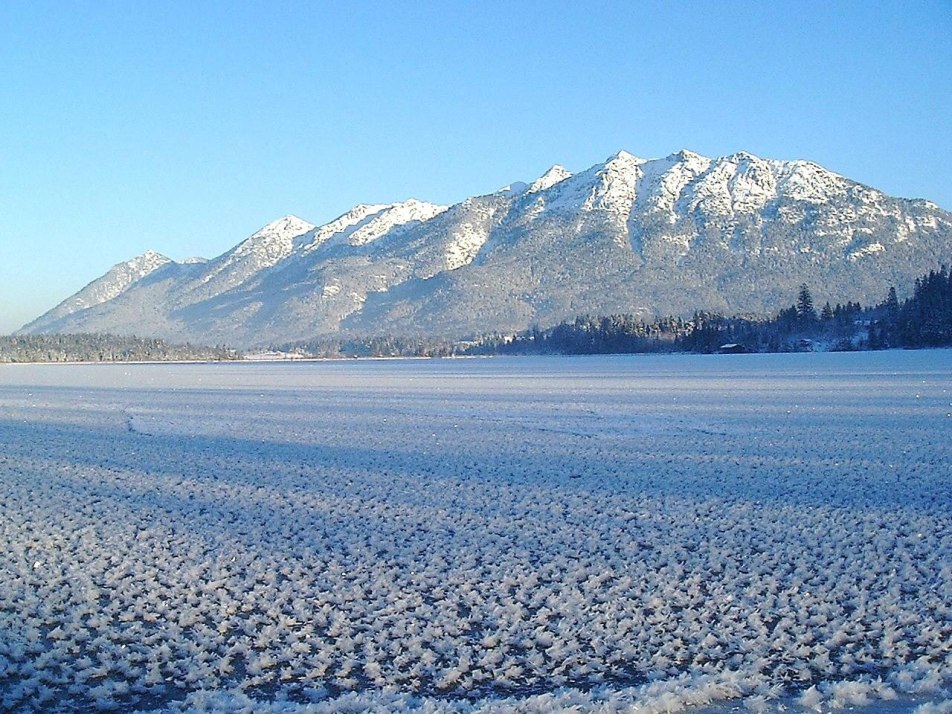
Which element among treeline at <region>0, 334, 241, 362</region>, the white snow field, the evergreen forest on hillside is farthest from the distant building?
treeline at <region>0, 334, 241, 362</region>

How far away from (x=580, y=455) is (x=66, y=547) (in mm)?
9148

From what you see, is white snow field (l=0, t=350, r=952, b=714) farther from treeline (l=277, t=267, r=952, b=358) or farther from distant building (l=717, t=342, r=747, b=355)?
distant building (l=717, t=342, r=747, b=355)

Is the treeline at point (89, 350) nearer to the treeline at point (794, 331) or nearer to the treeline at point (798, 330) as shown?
the treeline at point (794, 331)

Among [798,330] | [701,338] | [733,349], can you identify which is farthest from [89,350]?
[798,330]

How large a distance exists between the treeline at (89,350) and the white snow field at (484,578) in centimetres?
16493

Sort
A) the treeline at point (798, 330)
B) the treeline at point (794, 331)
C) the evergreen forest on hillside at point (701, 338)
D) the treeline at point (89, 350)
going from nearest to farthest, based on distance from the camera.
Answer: the treeline at point (798, 330), the treeline at point (794, 331), the evergreen forest on hillside at point (701, 338), the treeline at point (89, 350)

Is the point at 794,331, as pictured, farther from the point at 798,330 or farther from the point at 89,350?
the point at 89,350

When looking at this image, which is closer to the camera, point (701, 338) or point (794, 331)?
point (794, 331)

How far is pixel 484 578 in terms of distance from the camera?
23.3ft

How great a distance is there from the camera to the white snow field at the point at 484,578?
4.96 metres

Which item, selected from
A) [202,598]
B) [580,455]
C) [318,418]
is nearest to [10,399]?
[318,418]

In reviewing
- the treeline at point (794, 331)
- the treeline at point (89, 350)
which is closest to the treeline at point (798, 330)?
the treeline at point (794, 331)

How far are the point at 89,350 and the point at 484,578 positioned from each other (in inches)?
7110

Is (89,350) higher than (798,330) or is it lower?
higher
